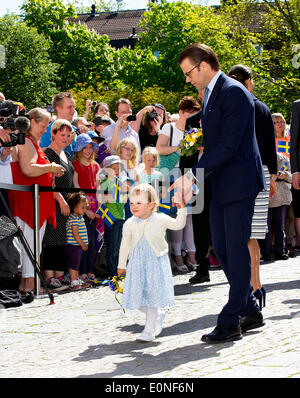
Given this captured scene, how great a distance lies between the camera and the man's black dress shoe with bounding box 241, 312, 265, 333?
6495mm

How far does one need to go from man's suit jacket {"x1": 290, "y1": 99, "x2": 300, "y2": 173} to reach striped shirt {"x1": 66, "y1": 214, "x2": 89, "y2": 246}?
2.80 metres

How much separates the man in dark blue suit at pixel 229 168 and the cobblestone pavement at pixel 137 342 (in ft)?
1.08

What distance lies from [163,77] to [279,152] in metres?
44.0

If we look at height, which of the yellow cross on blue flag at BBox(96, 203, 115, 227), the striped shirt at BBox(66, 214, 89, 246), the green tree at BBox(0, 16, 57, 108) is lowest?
the striped shirt at BBox(66, 214, 89, 246)

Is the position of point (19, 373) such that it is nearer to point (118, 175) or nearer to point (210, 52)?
point (210, 52)

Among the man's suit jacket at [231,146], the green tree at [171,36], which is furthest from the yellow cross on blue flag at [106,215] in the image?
the green tree at [171,36]

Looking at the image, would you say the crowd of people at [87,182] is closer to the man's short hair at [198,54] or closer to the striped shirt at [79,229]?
the striped shirt at [79,229]

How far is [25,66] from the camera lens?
5647cm

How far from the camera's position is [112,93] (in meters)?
50.3

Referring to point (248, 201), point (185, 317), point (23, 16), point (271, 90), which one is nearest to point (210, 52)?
point (248, 201)

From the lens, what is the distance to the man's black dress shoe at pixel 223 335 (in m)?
Result: 6.09

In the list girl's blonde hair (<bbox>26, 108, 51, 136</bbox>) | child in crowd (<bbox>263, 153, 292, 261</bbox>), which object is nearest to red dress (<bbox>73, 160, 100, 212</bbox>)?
girl's blonde hair (<bbox>26, 108, 51, 136</bbox>)

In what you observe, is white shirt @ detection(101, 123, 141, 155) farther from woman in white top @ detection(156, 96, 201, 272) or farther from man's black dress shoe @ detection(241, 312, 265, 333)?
man's black dress shoe @ detection(241, 312, 265, 333)

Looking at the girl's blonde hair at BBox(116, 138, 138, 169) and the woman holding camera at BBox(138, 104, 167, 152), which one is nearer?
the girl's blonde hair at BBox(116, 138, 138, 169)
